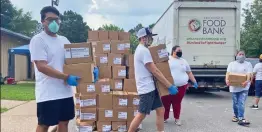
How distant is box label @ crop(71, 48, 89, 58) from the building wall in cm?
1706

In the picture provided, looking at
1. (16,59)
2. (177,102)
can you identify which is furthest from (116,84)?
(16,59)

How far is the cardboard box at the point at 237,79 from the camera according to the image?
24.3ft

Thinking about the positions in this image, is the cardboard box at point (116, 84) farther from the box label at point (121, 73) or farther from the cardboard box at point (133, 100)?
the cardboard box at point (133, 100)

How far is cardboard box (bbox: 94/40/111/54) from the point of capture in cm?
711

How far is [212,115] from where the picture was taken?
8.79 meters

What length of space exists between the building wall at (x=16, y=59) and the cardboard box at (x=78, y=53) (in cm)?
1707

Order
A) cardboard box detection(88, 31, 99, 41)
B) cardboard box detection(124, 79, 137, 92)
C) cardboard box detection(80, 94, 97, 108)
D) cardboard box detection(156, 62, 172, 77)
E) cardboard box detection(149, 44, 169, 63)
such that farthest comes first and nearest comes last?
cardboard box detection(88, 31, 99, 41), cardboard box detection(124, 79, 137, 92), cardboard box detection(80, 94, 97, 108), cardboard box detection(156, 62, 172, 77), cardboard box detection(149, 44, 169, 63)

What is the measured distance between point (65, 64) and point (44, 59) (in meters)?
0.45

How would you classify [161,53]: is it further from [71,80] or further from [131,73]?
[71,80]

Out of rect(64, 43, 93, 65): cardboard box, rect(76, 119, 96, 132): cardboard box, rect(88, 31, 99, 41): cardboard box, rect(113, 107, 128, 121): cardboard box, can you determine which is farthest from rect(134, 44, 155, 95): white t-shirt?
rect(88, 31, 99, 41): cardboard box

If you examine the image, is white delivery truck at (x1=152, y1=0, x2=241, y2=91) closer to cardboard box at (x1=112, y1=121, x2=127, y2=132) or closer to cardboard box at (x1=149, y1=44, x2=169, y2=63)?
cardboard box at (x1=112, y1=121, x2=127, y2=132)

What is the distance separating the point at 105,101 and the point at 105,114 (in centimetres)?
25

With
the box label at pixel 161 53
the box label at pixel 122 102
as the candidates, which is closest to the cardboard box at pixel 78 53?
the box label at pixel 161 53

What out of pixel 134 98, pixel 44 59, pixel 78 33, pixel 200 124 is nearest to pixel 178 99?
pixel 200 124
